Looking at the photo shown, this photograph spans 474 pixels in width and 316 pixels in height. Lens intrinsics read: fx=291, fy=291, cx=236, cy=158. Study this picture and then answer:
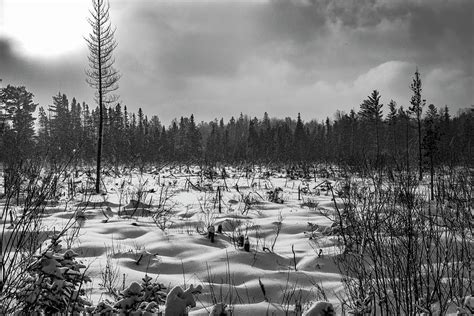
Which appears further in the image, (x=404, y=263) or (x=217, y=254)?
(x=217, y=254)

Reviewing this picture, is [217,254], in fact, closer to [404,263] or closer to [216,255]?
[216,255]

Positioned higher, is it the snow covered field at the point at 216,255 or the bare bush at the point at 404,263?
the bare bush at the point at 404,263

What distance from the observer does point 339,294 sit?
2.80 metres

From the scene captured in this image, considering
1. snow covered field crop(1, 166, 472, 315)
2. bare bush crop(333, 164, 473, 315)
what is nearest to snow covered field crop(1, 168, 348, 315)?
snow covered field crop(1, 166, 472, 315)

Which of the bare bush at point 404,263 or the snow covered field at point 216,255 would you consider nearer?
the bare bush at point 404,263

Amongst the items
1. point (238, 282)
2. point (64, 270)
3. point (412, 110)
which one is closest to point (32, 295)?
point (64, 270)

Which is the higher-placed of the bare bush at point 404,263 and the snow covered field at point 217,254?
the bare bush at point 404,263

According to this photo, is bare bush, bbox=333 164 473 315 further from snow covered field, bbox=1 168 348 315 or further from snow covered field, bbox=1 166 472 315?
snow covered field, bbox=1 168 348 315

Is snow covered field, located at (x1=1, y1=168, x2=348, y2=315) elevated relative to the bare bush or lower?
lower

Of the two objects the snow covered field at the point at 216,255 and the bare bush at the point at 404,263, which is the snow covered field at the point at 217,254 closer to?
the snow covered field at the point at 216,255

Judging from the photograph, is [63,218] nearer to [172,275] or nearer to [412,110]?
[172,275]

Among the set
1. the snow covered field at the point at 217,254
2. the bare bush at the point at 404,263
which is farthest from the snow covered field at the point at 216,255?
the bare bush at the point at 404,263

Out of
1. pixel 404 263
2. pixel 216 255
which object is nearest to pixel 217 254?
pixel 216 255

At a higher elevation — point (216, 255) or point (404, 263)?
point (404, 263)
